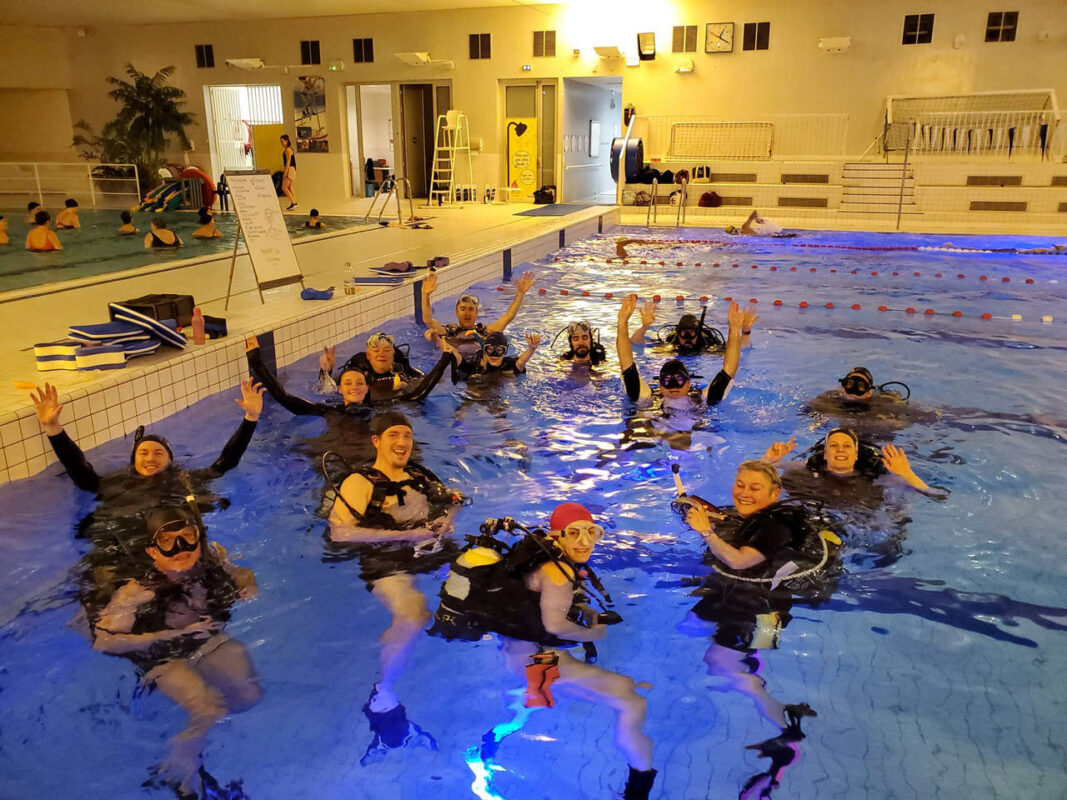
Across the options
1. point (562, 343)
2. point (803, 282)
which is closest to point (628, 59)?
point (803, 282)

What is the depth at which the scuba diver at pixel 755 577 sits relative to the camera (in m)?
2.96

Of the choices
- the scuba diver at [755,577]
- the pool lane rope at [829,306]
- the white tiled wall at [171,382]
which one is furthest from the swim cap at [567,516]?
the pool lane rope at [829,306]

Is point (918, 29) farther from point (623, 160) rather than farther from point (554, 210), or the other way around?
point (554, 210)

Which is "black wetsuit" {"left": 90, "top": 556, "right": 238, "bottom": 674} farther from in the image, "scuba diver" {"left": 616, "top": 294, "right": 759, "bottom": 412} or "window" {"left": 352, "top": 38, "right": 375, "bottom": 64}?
"window" {"left": 352, "top": 38, "right": 375, "bottom": 64}

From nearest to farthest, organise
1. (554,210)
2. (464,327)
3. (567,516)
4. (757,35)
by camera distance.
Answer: (567,516) → (464,327) → (554,210) → (757,35)

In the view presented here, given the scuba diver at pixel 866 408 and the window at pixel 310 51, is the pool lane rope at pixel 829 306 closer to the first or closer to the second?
the scuba diver at pixel 866 408

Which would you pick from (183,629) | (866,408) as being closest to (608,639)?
(183,629)

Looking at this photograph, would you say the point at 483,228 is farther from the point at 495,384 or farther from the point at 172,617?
the point at 172,617

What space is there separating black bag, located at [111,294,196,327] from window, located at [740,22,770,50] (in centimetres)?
1566

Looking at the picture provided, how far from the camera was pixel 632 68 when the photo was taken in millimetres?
18516

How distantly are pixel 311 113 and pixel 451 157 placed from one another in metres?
3.97

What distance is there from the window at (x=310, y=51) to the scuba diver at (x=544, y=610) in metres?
19.8

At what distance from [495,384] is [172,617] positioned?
336cm

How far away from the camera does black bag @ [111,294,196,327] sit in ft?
18.0
